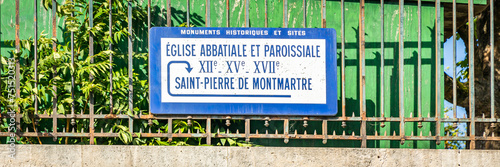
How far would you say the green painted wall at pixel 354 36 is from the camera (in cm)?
546

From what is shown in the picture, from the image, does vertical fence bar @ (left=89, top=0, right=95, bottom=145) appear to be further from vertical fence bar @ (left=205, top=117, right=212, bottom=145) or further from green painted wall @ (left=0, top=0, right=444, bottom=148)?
vertical fence bar @ (left=205, top=117, right=212, bottom=145)

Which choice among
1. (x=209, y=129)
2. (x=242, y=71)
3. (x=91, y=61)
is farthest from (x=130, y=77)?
(x=242, y=71)

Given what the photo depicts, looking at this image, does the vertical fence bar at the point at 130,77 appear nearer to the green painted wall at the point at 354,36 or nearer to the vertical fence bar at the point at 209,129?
the green painted wall at the point at 354,36

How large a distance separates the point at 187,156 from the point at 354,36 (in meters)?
2.49

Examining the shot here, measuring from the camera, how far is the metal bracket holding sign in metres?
4.83

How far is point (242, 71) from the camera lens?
486cm

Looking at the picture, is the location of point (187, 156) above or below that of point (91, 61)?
below

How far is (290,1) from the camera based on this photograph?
5.67 metres

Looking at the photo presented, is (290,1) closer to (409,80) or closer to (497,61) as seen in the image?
(409,80)

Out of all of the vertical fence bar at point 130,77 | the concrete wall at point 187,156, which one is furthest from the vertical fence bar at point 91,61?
the vertical fence bar at point 130,77

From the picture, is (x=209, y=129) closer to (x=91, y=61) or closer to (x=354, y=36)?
(x=91, y=61)

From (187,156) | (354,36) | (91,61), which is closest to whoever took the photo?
(187,156)

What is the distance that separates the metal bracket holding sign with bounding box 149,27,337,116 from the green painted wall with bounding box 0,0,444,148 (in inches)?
25.6

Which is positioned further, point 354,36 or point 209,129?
point 354,36
